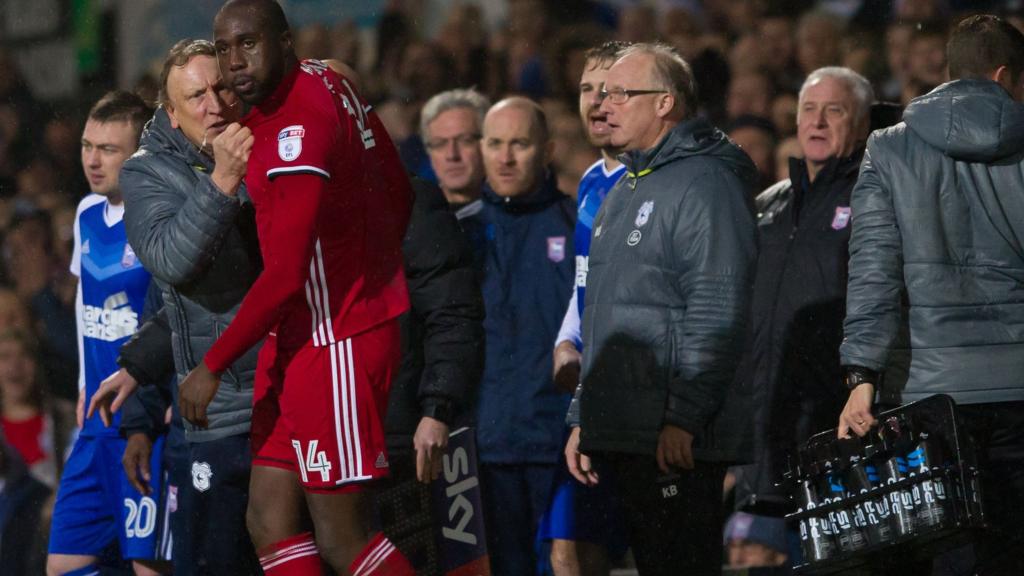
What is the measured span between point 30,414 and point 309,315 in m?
4.74

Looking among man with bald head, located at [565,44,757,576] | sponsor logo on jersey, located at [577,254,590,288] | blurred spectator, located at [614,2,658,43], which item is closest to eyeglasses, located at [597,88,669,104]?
man with bald head, located at [565,44,757,576]

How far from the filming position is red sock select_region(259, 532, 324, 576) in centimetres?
438

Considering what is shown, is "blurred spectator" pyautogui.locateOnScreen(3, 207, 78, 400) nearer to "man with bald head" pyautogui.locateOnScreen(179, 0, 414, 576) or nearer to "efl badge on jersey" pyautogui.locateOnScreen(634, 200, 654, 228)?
"man with bald head" pyautogui.locateOnScreen(179, 0, 414, 576)

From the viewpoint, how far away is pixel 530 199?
6379 mm

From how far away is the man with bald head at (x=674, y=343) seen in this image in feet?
14.9

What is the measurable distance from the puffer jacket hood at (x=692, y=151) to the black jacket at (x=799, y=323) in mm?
1132

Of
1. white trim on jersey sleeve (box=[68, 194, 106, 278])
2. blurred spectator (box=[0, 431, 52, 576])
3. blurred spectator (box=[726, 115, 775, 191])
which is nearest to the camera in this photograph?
white trim on jersey sleeve (box=[68, 194, 106, 278])

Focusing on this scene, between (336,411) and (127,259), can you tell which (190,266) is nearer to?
(336,411)

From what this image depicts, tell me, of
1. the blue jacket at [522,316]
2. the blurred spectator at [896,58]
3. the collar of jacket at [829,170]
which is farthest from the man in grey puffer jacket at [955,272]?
the blurred spectator at [896,58]

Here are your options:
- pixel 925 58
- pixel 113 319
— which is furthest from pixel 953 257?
pixel 925 58

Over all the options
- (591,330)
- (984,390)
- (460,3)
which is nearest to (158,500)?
(591,330)

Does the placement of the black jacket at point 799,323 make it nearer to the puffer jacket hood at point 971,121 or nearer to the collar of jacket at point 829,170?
the collar of jacket at point 829,170

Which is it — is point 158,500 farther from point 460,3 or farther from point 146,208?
point 460,3

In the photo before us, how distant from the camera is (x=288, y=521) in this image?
4.41m
